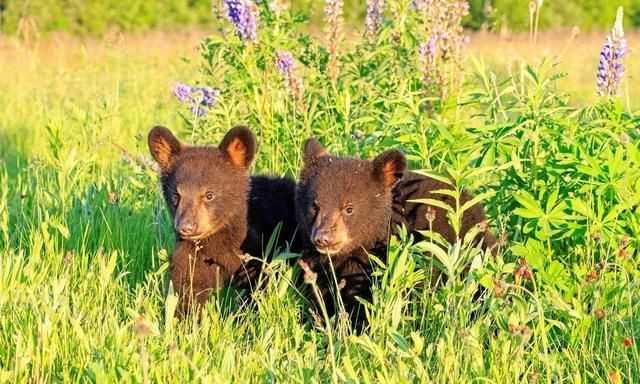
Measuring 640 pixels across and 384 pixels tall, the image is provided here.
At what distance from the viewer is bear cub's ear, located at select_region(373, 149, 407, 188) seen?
5.50 meters

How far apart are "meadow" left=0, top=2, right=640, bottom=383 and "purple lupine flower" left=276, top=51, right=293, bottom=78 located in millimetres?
99

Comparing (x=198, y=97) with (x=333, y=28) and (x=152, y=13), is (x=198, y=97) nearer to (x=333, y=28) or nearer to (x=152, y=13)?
(x=333, y=28)

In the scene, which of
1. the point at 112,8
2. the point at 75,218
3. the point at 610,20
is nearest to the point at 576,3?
the point at 610,20

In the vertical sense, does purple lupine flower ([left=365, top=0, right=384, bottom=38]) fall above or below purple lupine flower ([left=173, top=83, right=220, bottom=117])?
above

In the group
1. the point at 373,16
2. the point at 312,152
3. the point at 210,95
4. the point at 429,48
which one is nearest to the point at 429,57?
the point at 429,48

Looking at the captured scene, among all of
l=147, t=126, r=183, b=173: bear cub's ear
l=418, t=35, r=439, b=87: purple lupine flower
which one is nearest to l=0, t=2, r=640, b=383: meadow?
l=418, t=35, r=439, b=87: purple lupine flower

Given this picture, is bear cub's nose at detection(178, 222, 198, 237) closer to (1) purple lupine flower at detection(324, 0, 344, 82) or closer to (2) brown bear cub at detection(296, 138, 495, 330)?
(2) brown bear cub at detection(296, 138, 495, 330)

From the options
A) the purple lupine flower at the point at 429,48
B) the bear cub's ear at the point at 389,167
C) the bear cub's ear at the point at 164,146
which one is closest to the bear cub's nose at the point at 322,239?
the bear cub's ear at the point at 389,167

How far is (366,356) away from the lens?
4.78m

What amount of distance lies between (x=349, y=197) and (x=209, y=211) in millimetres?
711

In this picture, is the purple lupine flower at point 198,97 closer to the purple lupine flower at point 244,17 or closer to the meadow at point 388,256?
the meadow at point 388,256

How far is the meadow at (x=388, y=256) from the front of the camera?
4.54 metres

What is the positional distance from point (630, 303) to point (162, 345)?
196 centimetres

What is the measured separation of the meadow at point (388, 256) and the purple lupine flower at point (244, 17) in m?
0.13
